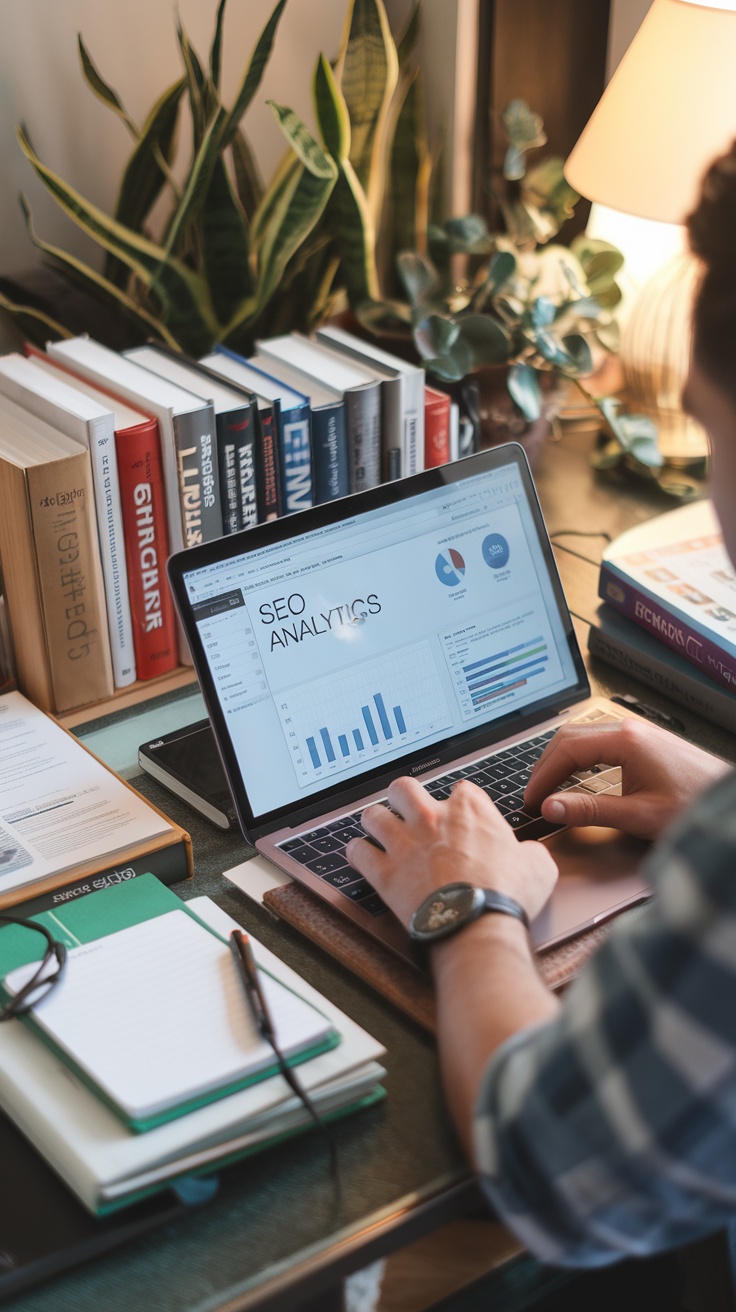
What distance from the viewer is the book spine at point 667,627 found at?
1.21 m

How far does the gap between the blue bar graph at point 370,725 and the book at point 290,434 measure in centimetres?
28

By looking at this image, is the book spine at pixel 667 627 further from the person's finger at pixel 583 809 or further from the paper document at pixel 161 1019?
the paper document at pixel 161 1019

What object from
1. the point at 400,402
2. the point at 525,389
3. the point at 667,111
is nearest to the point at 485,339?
the point at 525,389

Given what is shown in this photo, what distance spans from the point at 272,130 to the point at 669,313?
0.59m

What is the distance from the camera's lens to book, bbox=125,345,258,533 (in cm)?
122

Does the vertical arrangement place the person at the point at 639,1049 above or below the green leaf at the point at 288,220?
below

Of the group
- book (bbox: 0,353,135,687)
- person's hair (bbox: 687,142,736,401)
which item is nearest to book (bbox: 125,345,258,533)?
book (bbox: 0,353,135,687)

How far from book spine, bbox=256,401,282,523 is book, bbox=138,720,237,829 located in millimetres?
247

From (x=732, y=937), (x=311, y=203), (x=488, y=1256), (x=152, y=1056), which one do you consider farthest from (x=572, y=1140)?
(x=311, y=203)

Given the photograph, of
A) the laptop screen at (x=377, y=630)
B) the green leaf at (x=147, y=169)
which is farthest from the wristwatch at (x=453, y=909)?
the green leaf at (x=147, y=169)

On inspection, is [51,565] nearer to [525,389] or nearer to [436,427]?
[436,427]

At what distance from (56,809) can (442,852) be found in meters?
0.35

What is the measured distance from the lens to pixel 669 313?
1612 mm

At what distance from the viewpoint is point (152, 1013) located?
0.80m
